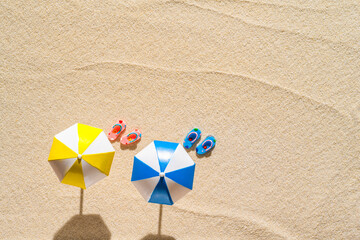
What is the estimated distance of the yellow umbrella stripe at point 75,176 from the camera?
8.40ft

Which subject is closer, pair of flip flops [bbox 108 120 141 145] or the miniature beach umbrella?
the miniature beach umbrella

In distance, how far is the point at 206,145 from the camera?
3154 millimetres

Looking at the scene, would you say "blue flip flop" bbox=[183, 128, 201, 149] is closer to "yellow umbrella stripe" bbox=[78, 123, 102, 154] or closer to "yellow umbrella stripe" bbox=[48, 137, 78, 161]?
"yellow umbrella stripe" bbox=[78, 123, 102, 154]

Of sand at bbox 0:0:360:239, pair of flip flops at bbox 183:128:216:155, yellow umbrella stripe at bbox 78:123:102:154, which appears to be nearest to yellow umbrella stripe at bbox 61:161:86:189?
yellow umbrella stripe at bbox 78:123:102:154

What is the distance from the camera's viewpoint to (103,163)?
8.63 feet

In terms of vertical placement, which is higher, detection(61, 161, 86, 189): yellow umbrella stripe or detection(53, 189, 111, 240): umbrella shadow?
detection(61, 161, 86, 189): yellow umbrella stripe

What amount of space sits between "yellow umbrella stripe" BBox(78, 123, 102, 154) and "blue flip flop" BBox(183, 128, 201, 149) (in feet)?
2.85

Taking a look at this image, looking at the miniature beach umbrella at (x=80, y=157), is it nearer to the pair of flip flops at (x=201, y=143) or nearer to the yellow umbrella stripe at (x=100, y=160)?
the yellow umbrella stripe at (x=100, y=160)

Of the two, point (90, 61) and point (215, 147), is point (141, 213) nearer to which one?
point (215, 147)

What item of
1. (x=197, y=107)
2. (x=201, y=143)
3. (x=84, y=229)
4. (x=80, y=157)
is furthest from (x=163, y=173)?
(x=84, y=229)

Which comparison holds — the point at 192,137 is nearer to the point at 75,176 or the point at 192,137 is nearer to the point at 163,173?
the point at 163,173

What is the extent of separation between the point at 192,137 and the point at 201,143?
11cm

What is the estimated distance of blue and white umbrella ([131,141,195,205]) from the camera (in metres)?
2.52

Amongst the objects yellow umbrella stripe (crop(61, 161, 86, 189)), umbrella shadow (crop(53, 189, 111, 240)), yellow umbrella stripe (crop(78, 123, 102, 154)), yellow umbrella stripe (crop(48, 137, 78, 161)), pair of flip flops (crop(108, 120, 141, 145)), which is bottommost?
umbrella shadow (crop(53, 189, 111, 240))
